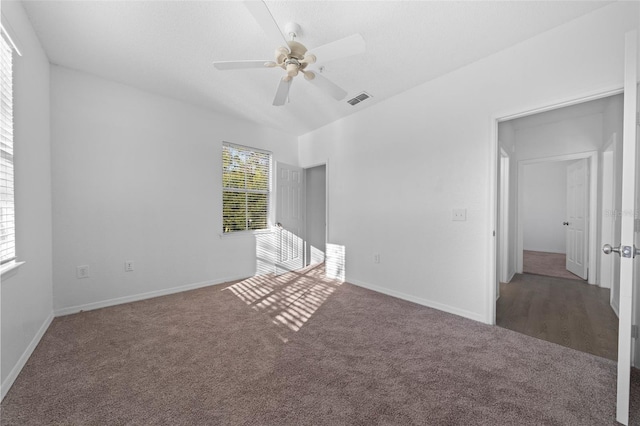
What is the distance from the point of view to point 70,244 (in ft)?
8.86

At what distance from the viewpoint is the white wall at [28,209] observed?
5.44 ft

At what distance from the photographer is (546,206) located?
6.83 meters

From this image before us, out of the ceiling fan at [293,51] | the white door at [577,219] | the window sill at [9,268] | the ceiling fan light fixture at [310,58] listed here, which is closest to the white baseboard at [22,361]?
the window sill at [9,268]

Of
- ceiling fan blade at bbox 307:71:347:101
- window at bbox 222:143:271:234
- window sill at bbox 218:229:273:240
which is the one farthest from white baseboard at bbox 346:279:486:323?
ceiling fan blade at bbox 307:71:347:101

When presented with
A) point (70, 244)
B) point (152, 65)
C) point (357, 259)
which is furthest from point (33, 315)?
point (357, 259)

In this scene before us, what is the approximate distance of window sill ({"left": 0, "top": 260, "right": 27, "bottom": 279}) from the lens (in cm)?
152

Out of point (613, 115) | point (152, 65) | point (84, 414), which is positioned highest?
point (152, 65)

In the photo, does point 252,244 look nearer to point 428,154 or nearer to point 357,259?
point 357,259

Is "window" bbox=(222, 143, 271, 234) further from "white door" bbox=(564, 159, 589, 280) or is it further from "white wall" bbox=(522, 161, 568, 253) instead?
"white wall" bbox=(522, 161, 568, 253)

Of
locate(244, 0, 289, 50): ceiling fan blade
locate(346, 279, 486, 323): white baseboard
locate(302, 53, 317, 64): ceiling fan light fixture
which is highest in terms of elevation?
locate(244, 0, 289, 50): ceiling fan blade

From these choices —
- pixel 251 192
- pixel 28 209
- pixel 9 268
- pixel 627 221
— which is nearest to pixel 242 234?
pixel 251 192

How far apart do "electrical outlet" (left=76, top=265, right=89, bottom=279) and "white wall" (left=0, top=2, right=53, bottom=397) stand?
9.6 inches

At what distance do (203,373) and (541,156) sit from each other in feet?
17.6

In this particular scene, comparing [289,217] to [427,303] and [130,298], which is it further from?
[427,303]
